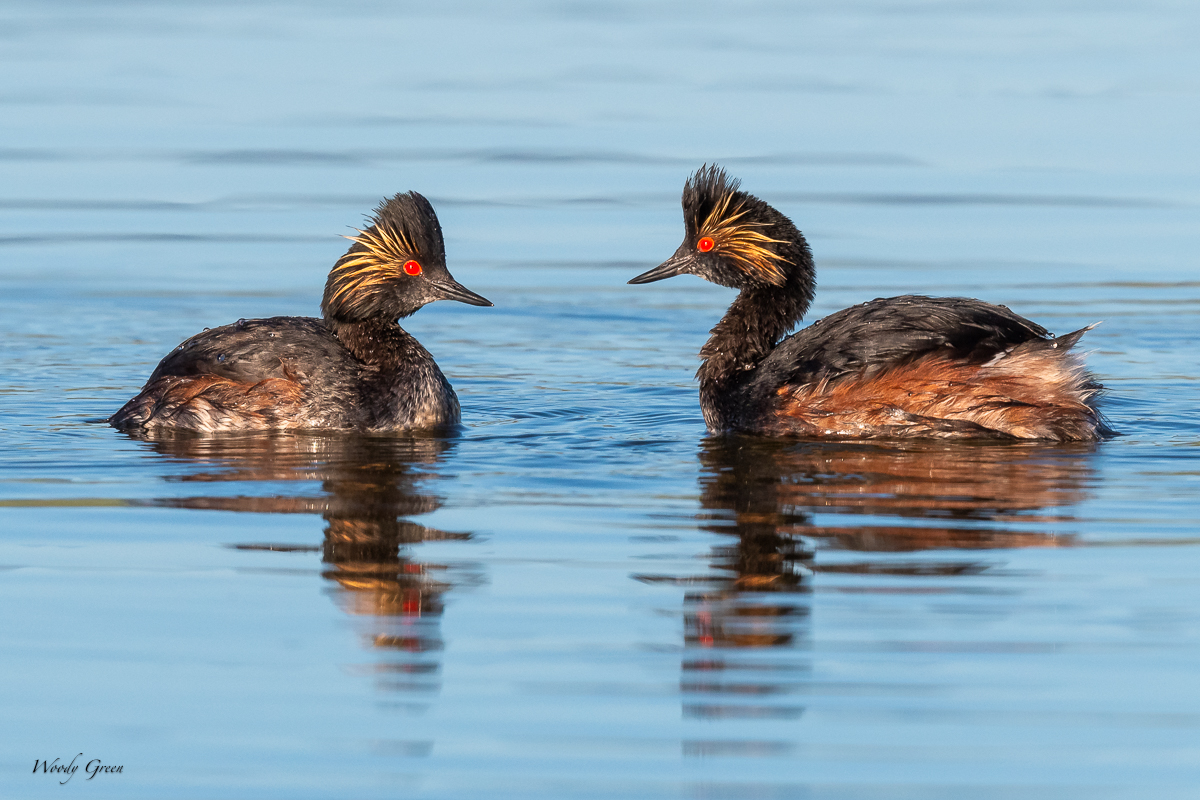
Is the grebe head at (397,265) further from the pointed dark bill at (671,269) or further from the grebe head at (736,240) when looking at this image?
the grebe head at (736,240)

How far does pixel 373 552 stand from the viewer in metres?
7.76

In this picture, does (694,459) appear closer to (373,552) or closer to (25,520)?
(373,552)

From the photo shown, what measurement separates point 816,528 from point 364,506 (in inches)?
81.0

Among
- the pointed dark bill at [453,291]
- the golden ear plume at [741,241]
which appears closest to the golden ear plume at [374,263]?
the pointed dark bill at [453,291]

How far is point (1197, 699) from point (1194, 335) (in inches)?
335

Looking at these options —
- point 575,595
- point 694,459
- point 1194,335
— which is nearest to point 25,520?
point 575,595

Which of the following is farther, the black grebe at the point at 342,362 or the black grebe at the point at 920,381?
the black grebe at the point at 342,362

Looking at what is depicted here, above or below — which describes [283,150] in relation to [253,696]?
above

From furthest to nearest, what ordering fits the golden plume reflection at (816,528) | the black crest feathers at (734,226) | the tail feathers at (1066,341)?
1. the black crest feathers at (734,226)
2. the tail feathers at (1066,341)
3. the golden plume reflection at (816,528)

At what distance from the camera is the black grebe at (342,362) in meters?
10.8

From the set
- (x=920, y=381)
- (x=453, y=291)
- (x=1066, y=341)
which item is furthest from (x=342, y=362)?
(x=1066, y=341)

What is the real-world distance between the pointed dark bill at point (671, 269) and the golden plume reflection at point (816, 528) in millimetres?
1308

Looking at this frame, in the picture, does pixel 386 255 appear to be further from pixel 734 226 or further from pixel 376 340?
pixel 734 226

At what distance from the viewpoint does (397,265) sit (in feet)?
36.9
